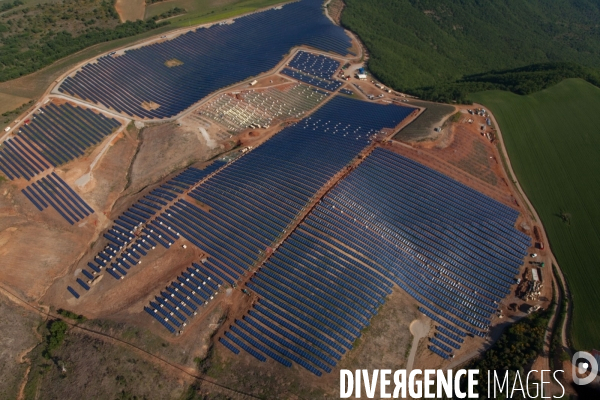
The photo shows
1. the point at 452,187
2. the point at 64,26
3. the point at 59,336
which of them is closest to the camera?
the point at 59,336

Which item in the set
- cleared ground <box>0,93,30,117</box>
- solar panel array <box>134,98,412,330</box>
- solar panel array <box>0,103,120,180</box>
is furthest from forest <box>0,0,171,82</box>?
solar panel array <box>134,98,412,330</box>

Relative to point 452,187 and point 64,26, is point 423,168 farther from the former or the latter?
point 64,26

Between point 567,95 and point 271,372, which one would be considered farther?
point 567,95

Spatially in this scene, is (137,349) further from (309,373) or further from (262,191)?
(262,191)

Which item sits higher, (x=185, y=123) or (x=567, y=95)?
(x=567, y=95)

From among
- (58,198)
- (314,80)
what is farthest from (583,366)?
(58,198)

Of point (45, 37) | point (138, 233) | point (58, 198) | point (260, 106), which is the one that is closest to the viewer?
point (138, 233)

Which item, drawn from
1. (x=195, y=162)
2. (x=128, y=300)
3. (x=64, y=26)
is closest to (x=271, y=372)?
(x=128, y=300)

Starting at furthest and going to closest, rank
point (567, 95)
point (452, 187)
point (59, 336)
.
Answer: point (567, 95) → point (452, 187) → point (59, 336)

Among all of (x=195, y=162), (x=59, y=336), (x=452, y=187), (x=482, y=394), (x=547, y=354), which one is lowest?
(x=59, y=336)
